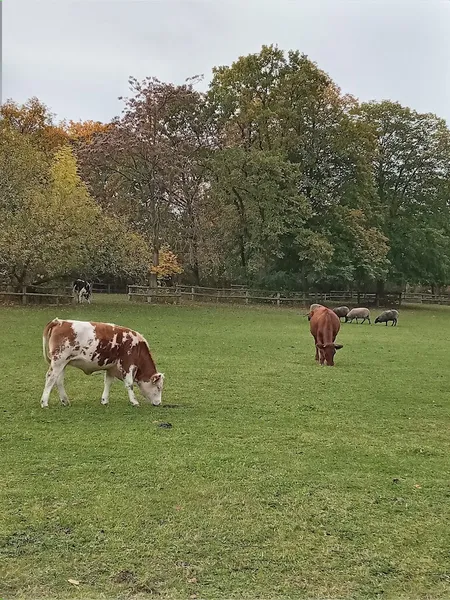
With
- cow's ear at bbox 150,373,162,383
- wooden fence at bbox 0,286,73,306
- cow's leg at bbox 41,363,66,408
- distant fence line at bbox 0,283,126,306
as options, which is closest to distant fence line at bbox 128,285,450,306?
distant fence line at bbox 0,283,126,306

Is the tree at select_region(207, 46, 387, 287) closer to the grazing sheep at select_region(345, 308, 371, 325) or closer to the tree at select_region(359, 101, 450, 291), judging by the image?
the tree at select_region(359, 101, 450, 291)

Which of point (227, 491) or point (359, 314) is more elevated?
point (359, 314)

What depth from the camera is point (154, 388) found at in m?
8.24

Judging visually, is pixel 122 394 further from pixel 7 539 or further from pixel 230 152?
pixel 230 152

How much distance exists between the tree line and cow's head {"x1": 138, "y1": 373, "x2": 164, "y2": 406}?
17272mm

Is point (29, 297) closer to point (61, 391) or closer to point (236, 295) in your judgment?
point (236, 295)

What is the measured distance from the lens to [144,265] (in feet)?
90.6

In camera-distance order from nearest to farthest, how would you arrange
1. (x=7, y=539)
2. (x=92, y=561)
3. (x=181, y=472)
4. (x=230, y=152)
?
(x=92, y=561)
(x=7, y=539)
(x=181, y=472)
(x=230, y=152)

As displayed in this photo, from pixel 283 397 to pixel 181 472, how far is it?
397 centimetres

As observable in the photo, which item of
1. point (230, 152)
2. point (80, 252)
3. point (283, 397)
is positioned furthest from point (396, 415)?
point (230, 152)

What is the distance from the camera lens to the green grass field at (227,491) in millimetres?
3576

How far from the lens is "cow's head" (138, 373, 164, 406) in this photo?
8227mm

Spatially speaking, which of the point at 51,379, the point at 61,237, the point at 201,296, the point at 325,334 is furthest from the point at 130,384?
the point at 201,296

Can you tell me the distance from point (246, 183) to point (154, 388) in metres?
26.2
